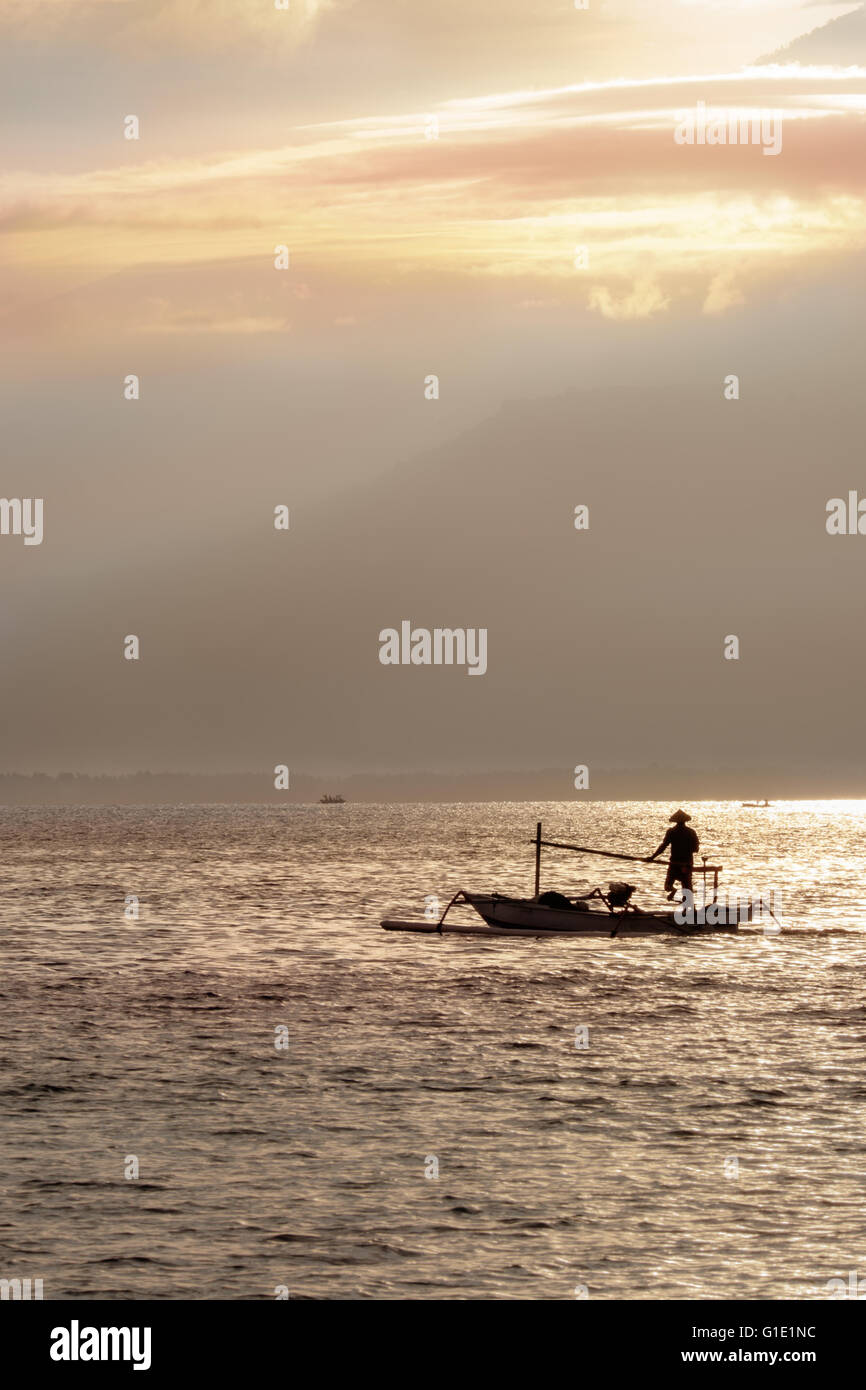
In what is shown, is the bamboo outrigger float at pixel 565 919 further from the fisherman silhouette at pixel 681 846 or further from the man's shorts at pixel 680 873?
the fisherman silhouette at pixel 681 846

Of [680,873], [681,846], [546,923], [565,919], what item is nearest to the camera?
[681,846]

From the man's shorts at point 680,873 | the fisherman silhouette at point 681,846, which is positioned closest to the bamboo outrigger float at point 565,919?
the man's shorts at point 680,873

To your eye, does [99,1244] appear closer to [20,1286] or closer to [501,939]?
[20,1286]

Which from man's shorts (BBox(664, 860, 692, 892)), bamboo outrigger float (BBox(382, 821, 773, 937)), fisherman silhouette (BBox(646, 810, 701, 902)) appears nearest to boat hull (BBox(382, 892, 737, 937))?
bamboo outrigger float (BBox(382, 821, 773, 937))

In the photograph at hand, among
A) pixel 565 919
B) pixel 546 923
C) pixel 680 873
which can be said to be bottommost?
pixel 546 923

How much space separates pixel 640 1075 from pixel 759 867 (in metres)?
107

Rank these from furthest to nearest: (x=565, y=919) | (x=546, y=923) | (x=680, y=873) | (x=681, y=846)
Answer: (x=546, y=923) < (x=565, y=919) < (x=680, y=873) < (x=681, y=846)

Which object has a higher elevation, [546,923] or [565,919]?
[565,919]

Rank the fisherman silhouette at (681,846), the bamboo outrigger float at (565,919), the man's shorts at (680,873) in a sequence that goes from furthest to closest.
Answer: the bamboo outrigger float at (565,919) < the man's shorts at (680,873) < the fisherman silhouette at (681,846)

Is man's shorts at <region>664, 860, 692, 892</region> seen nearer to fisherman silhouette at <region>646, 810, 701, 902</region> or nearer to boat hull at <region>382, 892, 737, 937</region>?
fisherman silhouette at <region>646, 810, 701, 902</region>

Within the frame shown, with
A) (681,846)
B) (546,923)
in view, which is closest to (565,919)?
(546,923)

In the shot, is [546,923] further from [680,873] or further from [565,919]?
[680,873]

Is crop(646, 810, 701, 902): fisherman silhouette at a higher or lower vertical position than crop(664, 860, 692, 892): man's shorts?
higher

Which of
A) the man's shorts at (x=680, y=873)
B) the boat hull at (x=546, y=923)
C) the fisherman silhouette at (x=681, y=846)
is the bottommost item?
the boat hull at (x=546, y=923)
